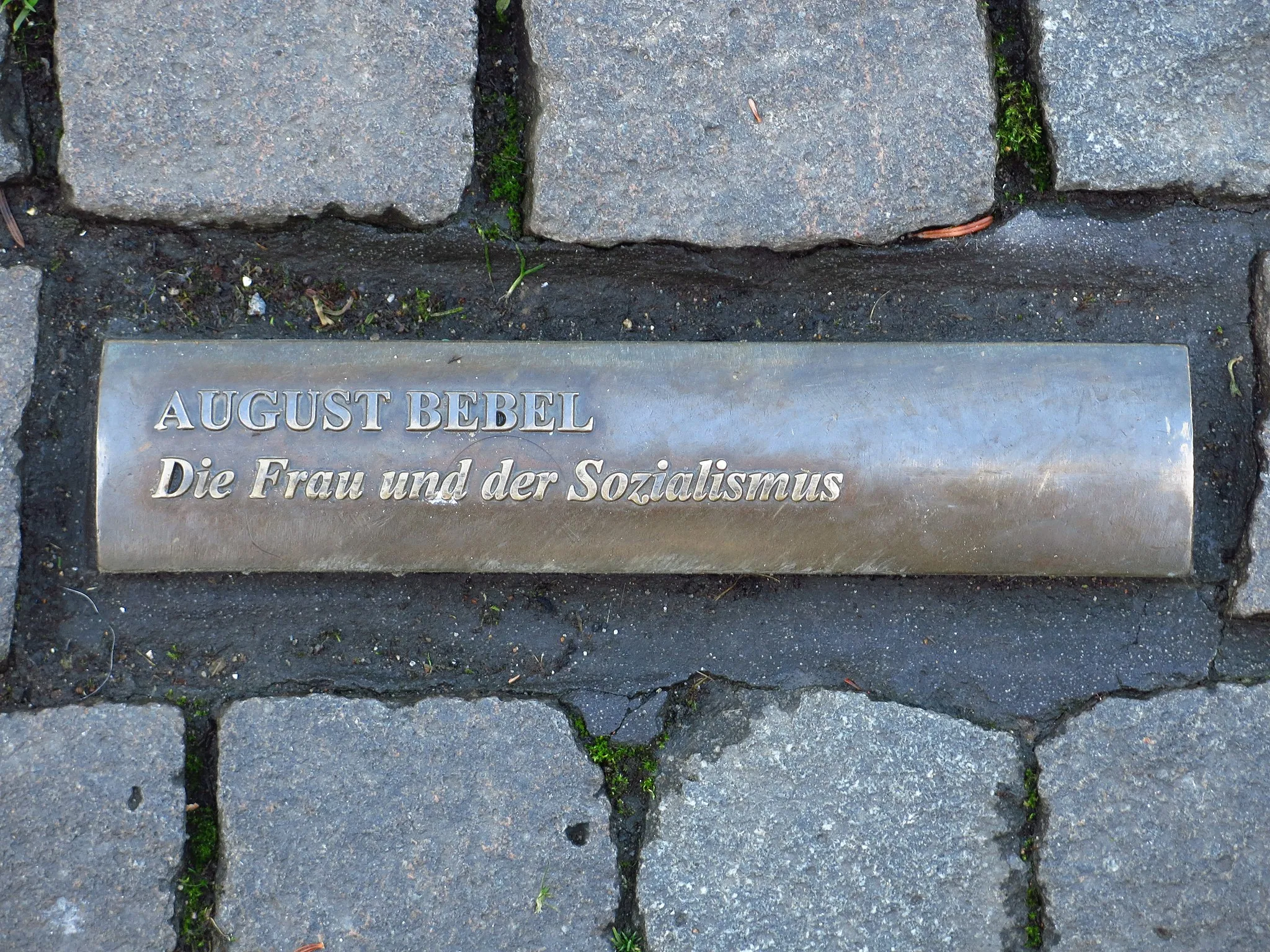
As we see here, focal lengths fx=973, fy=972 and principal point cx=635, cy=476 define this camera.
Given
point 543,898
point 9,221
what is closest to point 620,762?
point 543,898

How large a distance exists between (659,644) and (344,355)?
84 centimetres

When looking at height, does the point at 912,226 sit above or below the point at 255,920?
above

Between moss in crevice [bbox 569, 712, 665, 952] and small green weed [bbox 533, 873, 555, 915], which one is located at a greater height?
moss in crevice [bbox 569, 712, 665, 952]

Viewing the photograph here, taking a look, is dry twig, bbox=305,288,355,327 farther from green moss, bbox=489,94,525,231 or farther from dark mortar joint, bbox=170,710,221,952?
dark mortar joint, bbox=170,710,221,952

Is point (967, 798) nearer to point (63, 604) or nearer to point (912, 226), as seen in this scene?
point (912, 226)

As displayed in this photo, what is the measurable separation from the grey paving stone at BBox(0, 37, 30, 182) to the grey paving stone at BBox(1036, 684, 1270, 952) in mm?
2313

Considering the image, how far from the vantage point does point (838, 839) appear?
6.16ft

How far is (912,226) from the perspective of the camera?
1.94m

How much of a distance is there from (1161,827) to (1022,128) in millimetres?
1410

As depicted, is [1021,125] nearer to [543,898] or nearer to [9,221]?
[543,898]

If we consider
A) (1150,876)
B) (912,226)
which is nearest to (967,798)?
(1150,876)

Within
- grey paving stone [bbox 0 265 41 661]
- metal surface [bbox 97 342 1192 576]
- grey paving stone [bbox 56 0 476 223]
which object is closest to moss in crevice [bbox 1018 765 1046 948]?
metal surface [bbox 97 342 1192 576]

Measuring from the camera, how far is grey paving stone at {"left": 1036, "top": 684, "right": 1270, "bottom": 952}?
1.87 meters

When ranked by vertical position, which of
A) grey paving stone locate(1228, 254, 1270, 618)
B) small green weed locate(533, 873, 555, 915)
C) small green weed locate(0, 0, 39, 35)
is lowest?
small green weed locate(533, 873, 555, 915)
